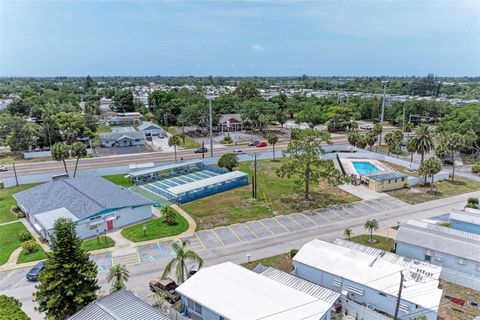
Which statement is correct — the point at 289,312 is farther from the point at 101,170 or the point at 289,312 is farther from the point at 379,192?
the point at 101,170

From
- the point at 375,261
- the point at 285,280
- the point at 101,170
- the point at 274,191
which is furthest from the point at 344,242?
the point at 101,170

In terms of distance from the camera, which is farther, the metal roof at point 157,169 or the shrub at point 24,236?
the metal roof at point 157,169

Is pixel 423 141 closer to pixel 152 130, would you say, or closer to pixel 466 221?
pixel 466 221

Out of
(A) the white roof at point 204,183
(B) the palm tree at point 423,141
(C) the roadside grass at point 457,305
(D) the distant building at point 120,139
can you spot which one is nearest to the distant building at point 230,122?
(D) the distant building at point 120,139

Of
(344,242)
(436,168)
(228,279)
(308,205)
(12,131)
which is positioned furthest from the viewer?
(12,131)

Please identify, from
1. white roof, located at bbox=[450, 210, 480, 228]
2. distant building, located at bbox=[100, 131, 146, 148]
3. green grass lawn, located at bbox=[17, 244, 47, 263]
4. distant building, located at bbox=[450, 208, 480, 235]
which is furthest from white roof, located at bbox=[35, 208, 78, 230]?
distant building, located at bbox=[100, 131, 146, 148]

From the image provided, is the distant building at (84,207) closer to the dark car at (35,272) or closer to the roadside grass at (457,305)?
the dark car at (35,272)
